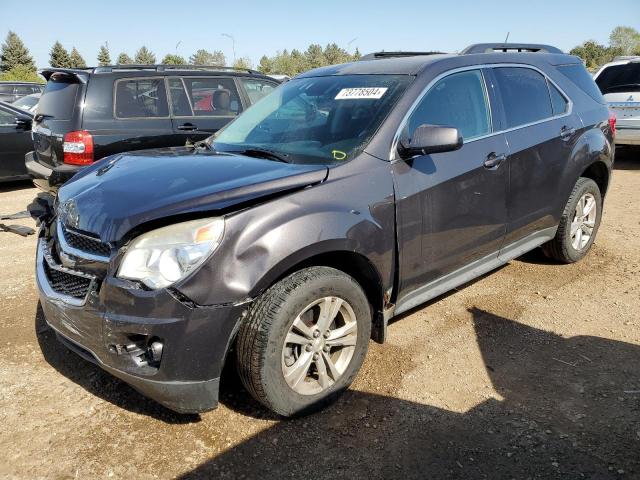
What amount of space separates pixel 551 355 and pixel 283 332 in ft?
6.16

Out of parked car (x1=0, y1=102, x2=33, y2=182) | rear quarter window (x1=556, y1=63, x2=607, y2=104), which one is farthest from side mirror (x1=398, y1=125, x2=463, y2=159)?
parked car (x1=0, y1=102, x2=33, y2=182)

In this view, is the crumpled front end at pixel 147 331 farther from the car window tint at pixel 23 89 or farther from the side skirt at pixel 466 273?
the car window tint at pixel 23 89

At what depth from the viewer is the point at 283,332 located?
242 centimetres

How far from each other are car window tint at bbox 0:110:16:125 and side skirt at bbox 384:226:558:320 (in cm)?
780

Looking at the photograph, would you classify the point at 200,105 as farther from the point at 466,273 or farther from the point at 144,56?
the point at 144,56

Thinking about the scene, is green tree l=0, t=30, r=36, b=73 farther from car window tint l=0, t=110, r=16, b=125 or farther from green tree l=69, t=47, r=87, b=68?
car window tint l=0, t=110, r=16, b=125

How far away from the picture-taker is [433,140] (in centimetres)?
283

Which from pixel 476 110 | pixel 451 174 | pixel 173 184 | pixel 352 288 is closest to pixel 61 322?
pixel 173 184

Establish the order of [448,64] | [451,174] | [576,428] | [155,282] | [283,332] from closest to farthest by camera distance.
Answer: [155,282] → [283,332] → [576,428] → [451,174] → [448,64]

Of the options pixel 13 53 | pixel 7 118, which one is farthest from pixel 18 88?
pixel 13 53

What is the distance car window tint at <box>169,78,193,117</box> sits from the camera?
6.24 m

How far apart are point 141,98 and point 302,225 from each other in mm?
4348

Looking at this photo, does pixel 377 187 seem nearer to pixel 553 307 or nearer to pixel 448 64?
pixel 448 64

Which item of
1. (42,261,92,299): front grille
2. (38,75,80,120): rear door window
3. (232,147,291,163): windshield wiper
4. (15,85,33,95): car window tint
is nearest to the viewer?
(42,261,92,299): front grille
